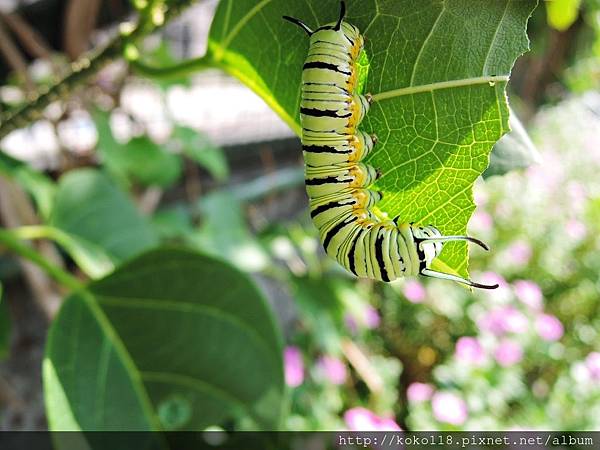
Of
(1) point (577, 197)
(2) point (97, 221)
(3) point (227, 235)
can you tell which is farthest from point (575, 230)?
(2) point (97, 221)

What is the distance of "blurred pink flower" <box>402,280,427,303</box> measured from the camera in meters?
2.04

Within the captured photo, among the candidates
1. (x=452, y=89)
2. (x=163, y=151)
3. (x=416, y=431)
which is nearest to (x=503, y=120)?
(x=452, y=89)

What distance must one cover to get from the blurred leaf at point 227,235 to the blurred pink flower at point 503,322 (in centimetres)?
81

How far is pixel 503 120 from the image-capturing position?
0.38m

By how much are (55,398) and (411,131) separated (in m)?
0.42

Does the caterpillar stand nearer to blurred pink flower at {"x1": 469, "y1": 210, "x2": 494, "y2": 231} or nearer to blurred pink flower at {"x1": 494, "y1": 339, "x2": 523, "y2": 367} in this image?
blurred pink flower at {"x1": 494, "y1": 339, "x2": 523, "y2": 367}

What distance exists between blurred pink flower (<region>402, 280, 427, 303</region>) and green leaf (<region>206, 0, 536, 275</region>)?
64.9 inches

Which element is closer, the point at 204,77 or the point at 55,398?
the point at 55,398

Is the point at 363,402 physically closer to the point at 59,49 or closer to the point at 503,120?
the point at 59,49

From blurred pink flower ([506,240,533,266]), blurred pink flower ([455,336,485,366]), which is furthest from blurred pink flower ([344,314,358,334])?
blurred pink flower ([506,240,533,266])

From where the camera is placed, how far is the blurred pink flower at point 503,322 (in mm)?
1846

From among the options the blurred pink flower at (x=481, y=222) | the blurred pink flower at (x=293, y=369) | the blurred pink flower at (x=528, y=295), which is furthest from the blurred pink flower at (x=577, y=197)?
the blurred pink flower at (x=293, y=369)

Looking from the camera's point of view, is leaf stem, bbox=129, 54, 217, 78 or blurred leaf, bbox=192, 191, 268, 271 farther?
blurred leaf, bbox=192, 191, 268, 271

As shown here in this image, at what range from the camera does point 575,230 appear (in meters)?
2.52
